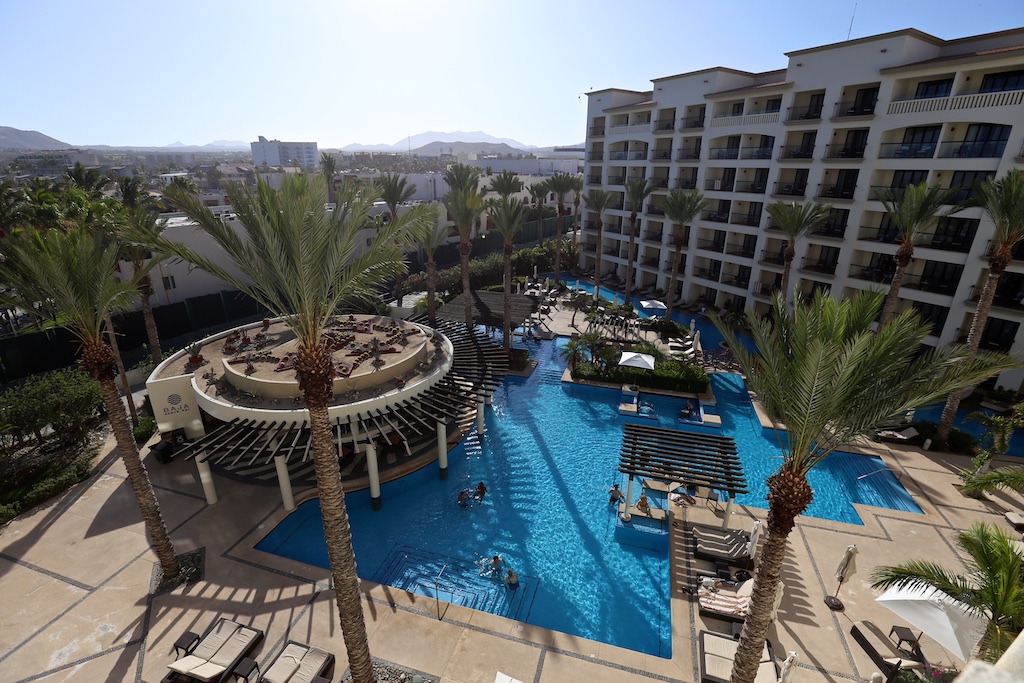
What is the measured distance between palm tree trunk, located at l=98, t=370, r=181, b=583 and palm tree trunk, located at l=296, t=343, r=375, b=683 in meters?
7.23

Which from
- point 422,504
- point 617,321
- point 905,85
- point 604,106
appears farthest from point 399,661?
point 604,106

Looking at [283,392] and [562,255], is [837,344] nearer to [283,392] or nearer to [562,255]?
[283,392]

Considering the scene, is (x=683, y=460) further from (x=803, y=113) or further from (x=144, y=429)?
(x=803, y=113)

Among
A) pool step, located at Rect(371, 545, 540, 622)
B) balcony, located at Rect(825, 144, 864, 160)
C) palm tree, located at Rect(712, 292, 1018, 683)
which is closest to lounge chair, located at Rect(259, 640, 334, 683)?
pool step, located at Rect(371, 545, 540, 622)

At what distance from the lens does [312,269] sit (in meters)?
9.99

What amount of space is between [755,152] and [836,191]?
24.9ft

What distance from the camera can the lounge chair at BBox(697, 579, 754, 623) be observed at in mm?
14664

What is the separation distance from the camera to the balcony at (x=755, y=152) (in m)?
39.1

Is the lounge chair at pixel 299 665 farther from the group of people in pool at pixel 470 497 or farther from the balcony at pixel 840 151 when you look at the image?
the balcony at pixel 840 151

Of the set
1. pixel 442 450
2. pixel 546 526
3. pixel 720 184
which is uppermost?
pixel 720 184

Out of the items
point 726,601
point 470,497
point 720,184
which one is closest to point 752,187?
point 720,184

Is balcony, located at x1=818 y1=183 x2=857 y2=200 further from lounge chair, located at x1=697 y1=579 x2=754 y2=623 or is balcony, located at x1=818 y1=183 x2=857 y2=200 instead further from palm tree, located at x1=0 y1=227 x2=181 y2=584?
palm tree, located at x1=0 y1=227 x2=181 y2=584

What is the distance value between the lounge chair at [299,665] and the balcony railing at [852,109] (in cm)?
4146

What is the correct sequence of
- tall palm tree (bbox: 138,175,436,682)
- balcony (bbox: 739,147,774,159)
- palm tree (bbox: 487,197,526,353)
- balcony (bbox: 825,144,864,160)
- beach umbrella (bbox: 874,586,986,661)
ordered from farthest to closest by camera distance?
balcony (bbox: 739,147,774,159) → balcony (bbox: 825,144,864,160) → palm tree (bbox: 487,197,526,353) → beach umbrella (bbox: 874,586,986,661) → tall palm tree (bbox: 138,175,436,682)
